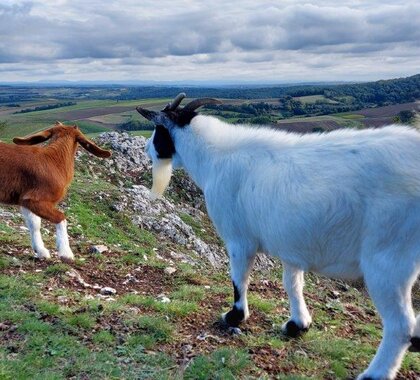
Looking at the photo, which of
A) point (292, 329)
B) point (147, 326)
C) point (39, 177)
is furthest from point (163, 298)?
point (39, 177)

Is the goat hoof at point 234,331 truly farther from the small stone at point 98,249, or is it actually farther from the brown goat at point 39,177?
the small stone at point 98,249

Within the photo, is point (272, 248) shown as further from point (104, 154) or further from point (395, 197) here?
point (104, 154)

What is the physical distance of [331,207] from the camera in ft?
15.1

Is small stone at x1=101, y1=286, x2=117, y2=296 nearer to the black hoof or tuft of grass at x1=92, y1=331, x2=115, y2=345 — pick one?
tuft of grass at x1=92, y1=331, x2=115, y2=345

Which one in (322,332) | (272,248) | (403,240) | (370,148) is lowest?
(322,332)

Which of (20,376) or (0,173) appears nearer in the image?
(20,376)

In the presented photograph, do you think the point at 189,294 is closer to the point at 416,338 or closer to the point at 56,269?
the point at 56,269

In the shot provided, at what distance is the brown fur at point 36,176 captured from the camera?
787 cm

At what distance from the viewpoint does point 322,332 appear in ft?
22.0

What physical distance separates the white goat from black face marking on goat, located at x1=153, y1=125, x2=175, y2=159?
0.73 meters

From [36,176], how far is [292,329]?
4759 mm

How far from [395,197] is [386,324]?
1.24 meters

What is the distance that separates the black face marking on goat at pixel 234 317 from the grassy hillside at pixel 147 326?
122mm

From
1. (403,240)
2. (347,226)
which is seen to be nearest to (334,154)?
(347,226)
